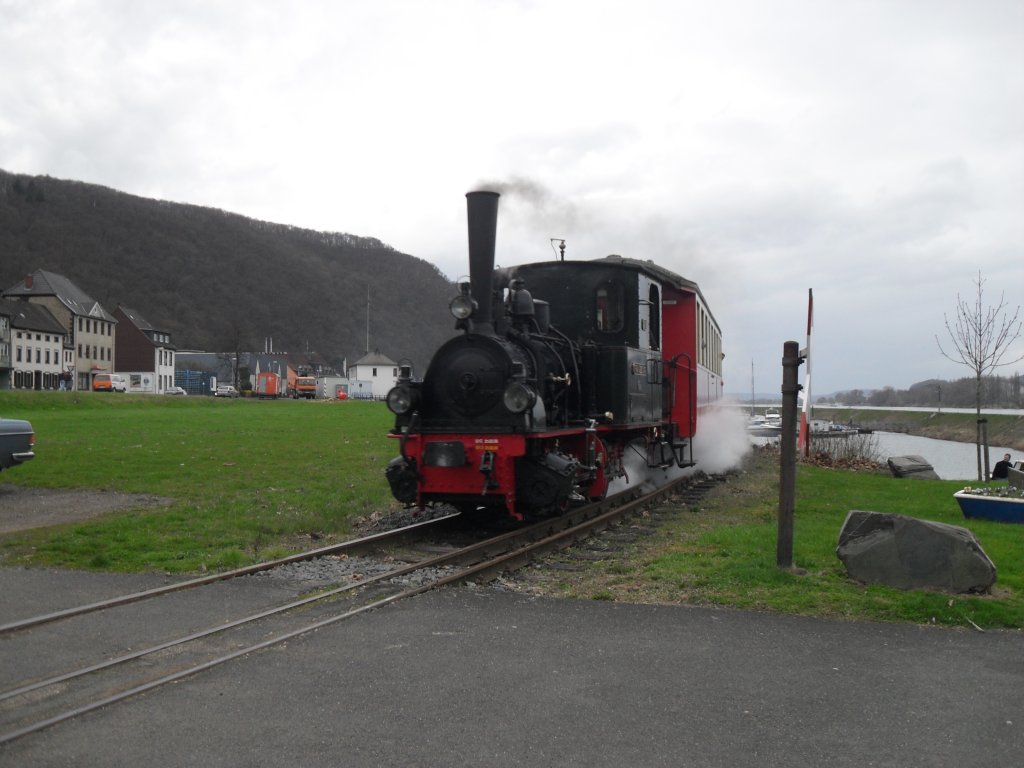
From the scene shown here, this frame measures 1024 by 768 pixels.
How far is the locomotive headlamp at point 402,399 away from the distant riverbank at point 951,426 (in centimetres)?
4241

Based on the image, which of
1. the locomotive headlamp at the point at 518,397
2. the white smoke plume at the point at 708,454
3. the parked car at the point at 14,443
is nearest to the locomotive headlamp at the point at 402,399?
the locomotive headlamp at the point at 518,397

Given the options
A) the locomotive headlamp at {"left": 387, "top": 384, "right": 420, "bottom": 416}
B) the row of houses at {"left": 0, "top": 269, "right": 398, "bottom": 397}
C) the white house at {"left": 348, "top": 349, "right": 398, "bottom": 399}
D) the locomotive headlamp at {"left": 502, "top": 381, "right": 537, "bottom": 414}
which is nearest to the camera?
the locomotive headlamp at {"left": 502, "top": 381, "right": 537, "bottom": 414}

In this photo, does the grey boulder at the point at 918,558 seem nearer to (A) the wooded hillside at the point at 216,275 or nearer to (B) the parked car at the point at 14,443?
(B) the parked car at the point at 14,443

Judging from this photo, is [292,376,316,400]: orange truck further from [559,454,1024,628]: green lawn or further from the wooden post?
the wooden post

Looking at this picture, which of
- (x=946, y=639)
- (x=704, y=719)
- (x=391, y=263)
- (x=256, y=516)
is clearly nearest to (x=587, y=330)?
(x=256, y=516)

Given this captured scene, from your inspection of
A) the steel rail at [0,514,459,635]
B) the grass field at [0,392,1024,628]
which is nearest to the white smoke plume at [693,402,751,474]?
the grass field at [0,392,1024,628]

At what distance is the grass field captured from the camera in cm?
731

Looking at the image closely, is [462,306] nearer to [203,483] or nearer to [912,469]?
[203,483]

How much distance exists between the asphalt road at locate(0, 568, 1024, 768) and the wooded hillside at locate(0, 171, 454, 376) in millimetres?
104801

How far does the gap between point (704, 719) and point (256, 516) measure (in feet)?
26.1

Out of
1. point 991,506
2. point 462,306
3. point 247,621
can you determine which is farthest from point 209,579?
point 991,506

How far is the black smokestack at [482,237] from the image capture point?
9953 millimetres

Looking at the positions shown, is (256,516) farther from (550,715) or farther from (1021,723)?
(1021,723)

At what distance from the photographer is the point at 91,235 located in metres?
119
